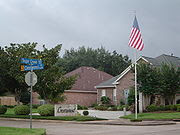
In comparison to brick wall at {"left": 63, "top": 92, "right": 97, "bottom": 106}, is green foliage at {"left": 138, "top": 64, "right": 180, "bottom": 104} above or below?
above

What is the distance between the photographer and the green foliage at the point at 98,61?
234ft

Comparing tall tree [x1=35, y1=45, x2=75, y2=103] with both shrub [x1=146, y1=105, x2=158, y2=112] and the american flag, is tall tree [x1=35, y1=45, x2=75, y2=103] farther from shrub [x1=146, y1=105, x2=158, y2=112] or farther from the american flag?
shrub [x1=146, y1=105, x2=158, y2=112]

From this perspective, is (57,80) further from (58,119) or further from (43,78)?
(58,119)

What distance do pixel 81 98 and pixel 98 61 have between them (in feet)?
109

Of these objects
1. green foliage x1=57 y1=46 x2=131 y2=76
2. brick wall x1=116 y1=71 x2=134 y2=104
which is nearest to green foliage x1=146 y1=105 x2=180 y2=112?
brick wall x1=116 y1=71 x2=134 y2=104

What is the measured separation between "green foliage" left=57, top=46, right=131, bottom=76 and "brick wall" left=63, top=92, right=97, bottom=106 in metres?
25.8

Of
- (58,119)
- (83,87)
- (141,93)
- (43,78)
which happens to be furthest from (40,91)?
(83,87)

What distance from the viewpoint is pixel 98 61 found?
76000 millimetres

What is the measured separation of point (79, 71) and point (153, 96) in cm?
1795

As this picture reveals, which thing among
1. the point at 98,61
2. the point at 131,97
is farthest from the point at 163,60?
the point at 98,61

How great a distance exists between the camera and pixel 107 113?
31.3 metres

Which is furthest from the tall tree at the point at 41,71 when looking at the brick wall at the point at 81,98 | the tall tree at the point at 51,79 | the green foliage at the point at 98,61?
the green foliage at the point at 98,61

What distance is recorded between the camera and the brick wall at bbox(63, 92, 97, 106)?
139 ft

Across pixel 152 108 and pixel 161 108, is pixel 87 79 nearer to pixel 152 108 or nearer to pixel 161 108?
pixel 152 108
